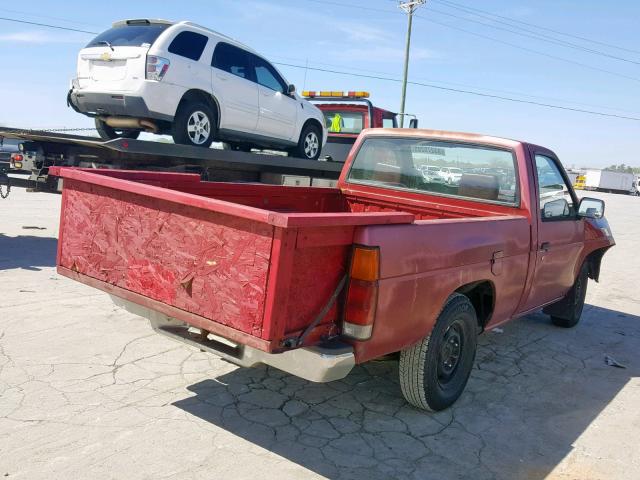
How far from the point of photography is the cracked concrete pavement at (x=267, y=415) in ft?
9.83

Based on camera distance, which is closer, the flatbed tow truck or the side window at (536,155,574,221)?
the side window at (536,155,574,221)

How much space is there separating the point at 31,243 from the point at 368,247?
733 centimetres

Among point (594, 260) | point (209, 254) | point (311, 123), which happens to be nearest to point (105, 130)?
point (311, 123)

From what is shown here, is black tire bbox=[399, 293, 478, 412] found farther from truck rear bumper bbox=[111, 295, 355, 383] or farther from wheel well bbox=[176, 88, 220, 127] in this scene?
wheel well bbox=[176, 88, 220, 127]

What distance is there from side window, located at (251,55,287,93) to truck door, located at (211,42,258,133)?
0.55 feet

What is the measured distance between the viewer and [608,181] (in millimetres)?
61938

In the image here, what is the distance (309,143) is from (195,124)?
3.16 metres

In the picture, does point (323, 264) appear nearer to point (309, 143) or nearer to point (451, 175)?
point (451, 175)

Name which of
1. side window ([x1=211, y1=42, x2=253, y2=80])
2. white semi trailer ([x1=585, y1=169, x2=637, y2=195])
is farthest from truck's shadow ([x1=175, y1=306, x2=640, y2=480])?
white semi trailer ([x1=585, y1=169, x2=637, y2=195])

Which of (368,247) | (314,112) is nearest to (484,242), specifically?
(368,247)

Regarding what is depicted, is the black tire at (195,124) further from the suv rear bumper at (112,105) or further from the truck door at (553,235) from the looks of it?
the truck door at (553,235)

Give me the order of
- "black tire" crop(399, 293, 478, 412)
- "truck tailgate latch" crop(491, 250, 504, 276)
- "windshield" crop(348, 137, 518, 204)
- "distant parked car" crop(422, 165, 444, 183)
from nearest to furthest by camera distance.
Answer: "black tire" crop(399, 293, 478, 412)
"truck tailgate latch" crop(491, 250, 504, 276)
"windshield" crop(348, 137, 518, 204)
"distant parked car" crop(422, 165, 444, 183)

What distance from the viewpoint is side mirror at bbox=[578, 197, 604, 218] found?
5.41 meters

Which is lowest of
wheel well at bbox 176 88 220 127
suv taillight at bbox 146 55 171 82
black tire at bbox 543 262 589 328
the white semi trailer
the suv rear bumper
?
black tire at bbox 543 262 589 328
